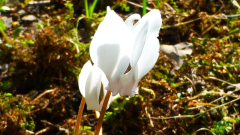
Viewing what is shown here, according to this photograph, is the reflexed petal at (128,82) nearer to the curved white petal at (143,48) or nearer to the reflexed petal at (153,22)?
the curved white petal at (143,48)

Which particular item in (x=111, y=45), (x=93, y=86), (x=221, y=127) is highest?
(x=111, y=45)

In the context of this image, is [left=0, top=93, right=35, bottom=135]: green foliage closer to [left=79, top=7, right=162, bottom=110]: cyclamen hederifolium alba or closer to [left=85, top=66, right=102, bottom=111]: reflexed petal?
[left=85, top=66, right=102, bottom=111]: reflexed petal

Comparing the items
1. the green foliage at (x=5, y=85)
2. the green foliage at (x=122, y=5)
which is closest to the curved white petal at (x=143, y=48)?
the green foliage at (x=5, y=85)

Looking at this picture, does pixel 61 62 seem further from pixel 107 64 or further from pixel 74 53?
pixel 107 64

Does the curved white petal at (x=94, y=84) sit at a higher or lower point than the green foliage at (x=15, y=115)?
higher

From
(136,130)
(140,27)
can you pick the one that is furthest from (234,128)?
(140,27)

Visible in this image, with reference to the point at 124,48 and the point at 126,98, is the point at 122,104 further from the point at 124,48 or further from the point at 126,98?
the point at 124,48

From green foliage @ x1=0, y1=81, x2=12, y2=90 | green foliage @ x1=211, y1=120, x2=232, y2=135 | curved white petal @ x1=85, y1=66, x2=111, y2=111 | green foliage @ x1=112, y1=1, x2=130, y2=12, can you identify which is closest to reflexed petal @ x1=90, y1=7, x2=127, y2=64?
curved white petal @ x1=85, y1=66, x2=111, y2=111

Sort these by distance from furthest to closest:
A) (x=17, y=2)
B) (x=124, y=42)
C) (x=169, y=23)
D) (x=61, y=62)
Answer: (x=17, y=2), (x=169, y=23), (x=61, y=62), (x=124, y=42)

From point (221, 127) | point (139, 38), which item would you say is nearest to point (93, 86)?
point (139, 38)
